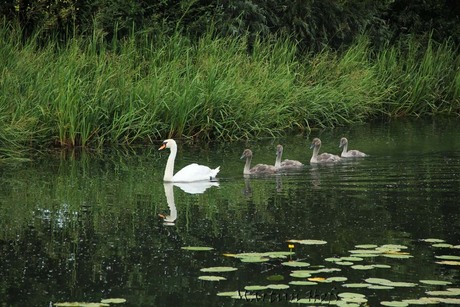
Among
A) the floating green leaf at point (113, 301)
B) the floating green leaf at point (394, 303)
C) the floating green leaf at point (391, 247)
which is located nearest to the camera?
the floating green leaf at point (394, 303)

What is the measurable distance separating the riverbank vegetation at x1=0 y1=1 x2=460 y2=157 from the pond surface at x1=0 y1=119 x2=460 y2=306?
3.21 feet

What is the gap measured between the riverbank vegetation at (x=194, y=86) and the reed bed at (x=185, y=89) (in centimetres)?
3

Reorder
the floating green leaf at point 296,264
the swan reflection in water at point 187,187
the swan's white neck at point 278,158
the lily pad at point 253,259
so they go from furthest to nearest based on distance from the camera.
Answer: the swan's white neck at point 278,158
the swan reflection in water at point 187,187
the lily pad at point 253,259
the floating green leaf at point 296,264

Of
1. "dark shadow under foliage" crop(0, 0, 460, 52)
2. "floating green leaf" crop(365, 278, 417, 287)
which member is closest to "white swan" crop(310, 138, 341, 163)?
"dark shadow under foliage" crop(0, 0, 460, 52)

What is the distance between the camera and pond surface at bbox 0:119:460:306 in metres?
8.94

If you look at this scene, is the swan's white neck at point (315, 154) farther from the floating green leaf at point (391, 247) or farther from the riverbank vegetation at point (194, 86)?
the floating green leaf at point (391, 247)

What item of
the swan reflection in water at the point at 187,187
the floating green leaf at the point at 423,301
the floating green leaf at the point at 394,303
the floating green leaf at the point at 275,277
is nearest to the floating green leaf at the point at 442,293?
the floating green leaf at the point at 423,301

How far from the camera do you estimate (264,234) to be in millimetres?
11070

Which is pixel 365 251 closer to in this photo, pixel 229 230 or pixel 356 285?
pixel 356 285

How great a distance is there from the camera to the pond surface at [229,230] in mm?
8938

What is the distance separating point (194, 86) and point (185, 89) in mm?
257

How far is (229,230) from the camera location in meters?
11.3

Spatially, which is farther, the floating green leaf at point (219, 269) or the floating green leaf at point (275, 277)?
the floating green leaf at point (219, 269)

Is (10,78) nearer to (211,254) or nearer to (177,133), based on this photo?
(177,133)
